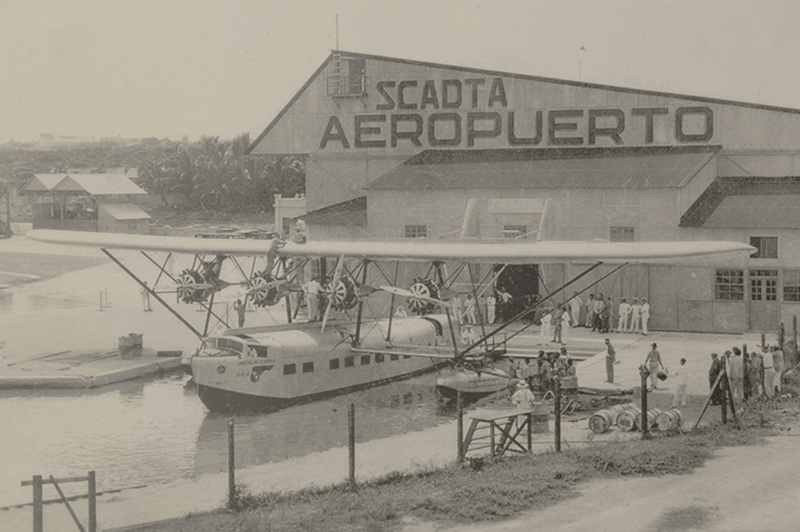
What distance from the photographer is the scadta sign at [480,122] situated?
149ft

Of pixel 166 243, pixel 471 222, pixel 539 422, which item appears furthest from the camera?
pixel 471 222

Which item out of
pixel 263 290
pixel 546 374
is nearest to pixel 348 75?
pixel 263 290

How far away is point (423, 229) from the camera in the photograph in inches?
1796

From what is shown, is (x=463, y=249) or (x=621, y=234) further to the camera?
(x=621, y=234)

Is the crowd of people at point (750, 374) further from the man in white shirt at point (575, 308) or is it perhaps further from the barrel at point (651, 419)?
the man in white shirt at point (575, 308)

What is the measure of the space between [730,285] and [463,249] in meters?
16.1

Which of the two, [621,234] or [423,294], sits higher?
[621,234]

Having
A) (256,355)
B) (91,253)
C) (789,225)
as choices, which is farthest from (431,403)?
(91,253)

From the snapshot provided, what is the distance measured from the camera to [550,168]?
45438 mm

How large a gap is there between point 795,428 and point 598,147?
26.1 m

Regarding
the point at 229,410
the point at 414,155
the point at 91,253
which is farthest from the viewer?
the point at 91,253

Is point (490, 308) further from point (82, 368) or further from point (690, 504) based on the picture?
point (690, 504)

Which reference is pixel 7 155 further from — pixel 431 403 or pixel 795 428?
pixel 795 428

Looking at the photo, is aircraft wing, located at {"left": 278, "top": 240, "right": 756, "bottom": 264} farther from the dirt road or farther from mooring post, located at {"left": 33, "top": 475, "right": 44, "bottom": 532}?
mooring post, located at {"left": 33, "top": 475, "right": 44, "bottom": 532}
